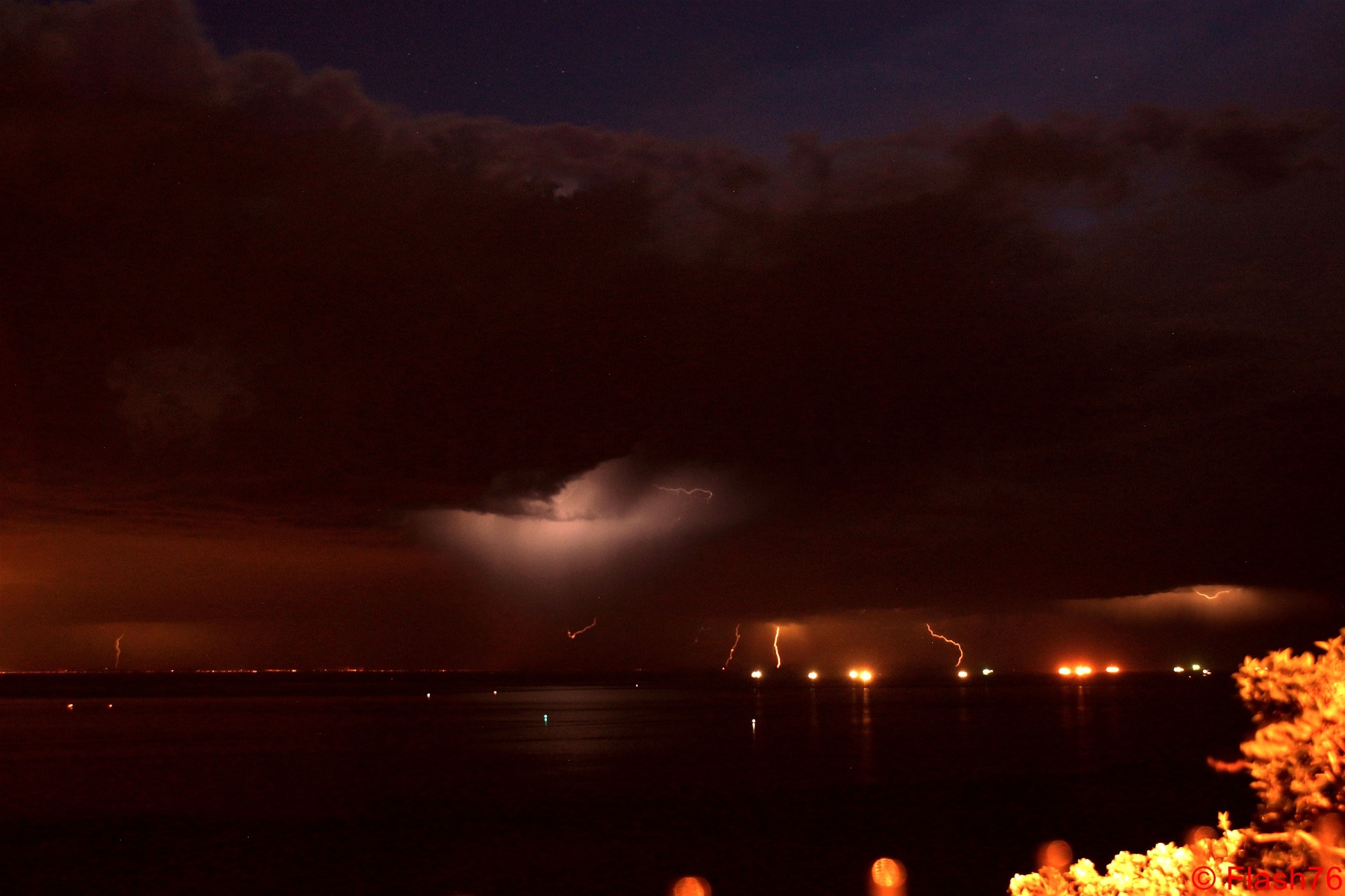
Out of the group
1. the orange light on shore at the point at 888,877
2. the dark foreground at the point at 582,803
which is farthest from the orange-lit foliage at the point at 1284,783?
the orange light on shore at the point at 888,877

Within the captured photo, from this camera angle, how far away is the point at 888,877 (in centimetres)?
2259

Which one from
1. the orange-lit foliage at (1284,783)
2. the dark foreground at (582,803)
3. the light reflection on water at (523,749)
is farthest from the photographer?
the light reflection on water at (523,749)

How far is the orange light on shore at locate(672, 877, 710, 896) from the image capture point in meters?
21.2

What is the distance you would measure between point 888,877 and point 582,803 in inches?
528

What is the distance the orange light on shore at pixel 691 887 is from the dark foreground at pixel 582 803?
1.08ft

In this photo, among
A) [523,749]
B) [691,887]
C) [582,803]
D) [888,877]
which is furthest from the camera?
[523,749]

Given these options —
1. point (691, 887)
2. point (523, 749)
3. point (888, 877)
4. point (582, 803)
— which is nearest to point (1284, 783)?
point (691, 887)

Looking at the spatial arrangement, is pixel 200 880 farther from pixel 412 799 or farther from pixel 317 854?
pixel 412 799

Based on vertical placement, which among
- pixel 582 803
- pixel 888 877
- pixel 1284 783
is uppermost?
pixel 1284 783

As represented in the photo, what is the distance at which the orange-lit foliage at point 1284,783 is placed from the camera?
8023mm

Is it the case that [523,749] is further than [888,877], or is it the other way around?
[523,749]

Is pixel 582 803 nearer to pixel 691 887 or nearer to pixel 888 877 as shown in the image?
pixel 691 887

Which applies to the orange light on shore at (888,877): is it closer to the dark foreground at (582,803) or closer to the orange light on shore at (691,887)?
the dark foreground at (582,803)

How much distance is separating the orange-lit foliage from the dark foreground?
12.9m
